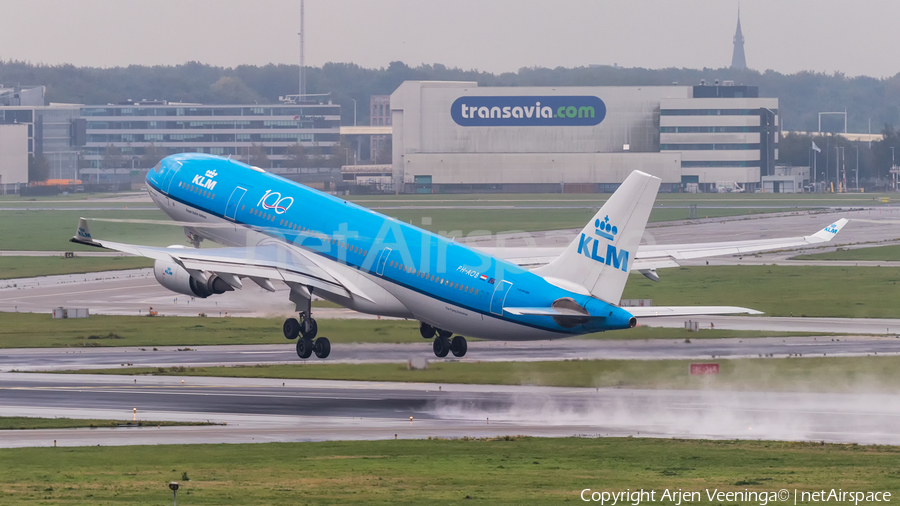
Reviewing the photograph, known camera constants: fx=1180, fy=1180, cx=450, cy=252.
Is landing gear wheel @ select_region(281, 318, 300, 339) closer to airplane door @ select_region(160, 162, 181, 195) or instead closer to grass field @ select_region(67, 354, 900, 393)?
grass field @ select_region(67, 354, 900, 393)

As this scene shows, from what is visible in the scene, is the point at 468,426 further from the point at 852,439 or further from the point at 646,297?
the point at 646,297

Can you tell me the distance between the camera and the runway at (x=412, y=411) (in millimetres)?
47844

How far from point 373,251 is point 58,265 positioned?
7592cm

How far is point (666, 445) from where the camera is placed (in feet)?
148

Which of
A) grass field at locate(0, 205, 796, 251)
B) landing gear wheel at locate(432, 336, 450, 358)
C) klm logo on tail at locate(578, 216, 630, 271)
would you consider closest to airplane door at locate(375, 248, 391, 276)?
landing gear wheel at locate(432, 336, 450, 358)

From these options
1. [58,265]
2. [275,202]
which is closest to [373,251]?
[275,202]

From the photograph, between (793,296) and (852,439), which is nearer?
(852,439)

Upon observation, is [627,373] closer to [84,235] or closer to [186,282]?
[186,282]

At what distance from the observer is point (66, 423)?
1967 inches

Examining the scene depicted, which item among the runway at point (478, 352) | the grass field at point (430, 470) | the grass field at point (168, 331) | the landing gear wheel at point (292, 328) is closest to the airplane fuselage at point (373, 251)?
the landing gear wheel at point (292, 328)

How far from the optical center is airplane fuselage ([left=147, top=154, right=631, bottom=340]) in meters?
50.2

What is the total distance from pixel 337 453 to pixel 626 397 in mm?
17452

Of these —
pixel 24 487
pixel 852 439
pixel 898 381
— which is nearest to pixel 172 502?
pixel 24 487

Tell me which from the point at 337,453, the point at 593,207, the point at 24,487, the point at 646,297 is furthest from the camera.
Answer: the point at 593,207
